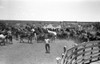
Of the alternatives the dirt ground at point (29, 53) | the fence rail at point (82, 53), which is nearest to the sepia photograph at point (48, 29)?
the dirt ground at point (29, 53)

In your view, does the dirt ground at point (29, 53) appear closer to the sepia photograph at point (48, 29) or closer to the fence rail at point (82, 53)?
the sepia photograph at point (48, 29)

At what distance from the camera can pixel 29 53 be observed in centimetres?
Result: 452

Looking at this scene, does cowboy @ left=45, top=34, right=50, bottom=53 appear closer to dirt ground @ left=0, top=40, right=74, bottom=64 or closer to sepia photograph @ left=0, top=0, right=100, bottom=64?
sepia photograph @ left=0, top=0, right=100, bottom=64

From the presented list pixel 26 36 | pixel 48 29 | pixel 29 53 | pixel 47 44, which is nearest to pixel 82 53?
pixel 47 44

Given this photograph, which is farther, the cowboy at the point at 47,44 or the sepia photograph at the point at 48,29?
the cowboy at the point at 47,44

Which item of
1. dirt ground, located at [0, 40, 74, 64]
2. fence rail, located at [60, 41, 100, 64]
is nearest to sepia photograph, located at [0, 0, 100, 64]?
dirt ground, located at [0, 40, 74, 64]

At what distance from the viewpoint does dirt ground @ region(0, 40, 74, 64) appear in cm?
450

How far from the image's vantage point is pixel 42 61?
4.54 meters

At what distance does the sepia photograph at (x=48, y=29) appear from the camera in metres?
4.50

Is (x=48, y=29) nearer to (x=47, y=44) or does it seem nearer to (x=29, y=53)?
(x=47, y=44)

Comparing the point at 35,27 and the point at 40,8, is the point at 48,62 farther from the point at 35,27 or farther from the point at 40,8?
the point at 40,8

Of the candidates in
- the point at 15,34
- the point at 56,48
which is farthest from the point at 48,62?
the point at 15,34

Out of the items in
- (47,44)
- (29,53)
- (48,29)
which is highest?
(48,29)

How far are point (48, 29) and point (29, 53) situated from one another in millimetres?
1137
